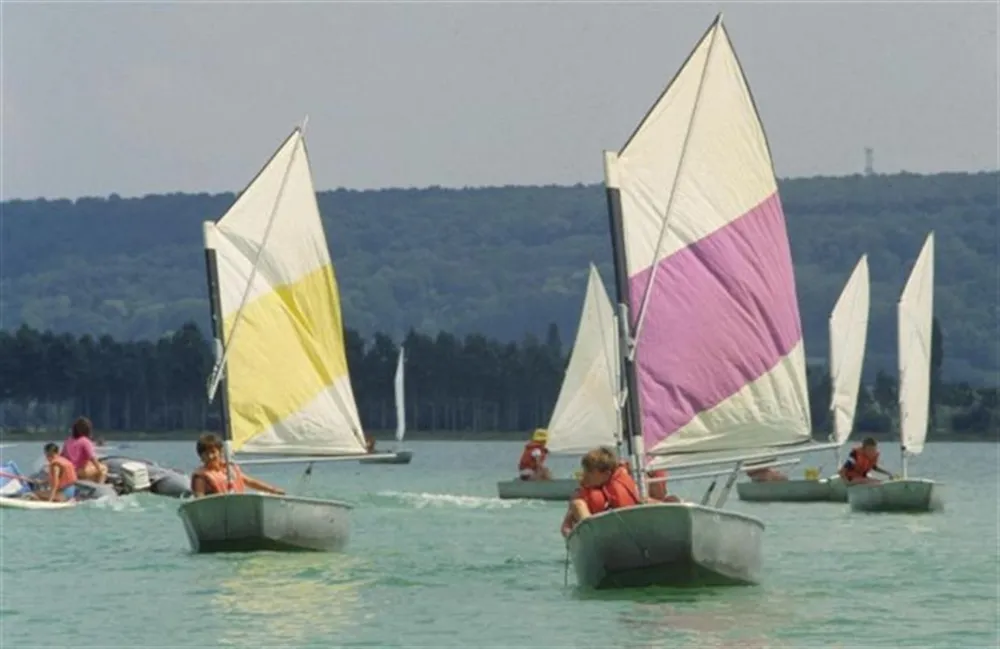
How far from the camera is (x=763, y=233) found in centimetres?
3081

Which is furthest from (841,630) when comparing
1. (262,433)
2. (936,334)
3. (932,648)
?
(936,334)

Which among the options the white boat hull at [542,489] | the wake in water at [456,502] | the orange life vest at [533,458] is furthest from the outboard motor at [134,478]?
the orange life vest at [533,458]

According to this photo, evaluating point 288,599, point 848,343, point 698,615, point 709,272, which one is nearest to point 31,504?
point 288,599

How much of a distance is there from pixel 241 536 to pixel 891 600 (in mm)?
8374

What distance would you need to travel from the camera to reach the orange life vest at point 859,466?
54.5 meters

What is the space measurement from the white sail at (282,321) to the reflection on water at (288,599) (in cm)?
332

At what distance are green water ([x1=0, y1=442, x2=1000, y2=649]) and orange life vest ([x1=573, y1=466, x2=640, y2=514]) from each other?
97cm

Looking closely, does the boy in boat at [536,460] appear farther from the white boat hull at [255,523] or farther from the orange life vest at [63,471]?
the white boat hull at [255,523]

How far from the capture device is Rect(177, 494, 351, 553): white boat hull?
114 ft

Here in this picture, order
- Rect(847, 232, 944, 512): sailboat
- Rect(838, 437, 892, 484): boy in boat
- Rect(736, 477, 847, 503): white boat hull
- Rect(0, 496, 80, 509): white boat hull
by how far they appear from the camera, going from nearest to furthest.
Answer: Rect(0, 496, 80, 509): white boat hull < Rect(838, 437, 892, 484): boy in boat < Rect(847, 232, 944, 512): sailboat < Rect(736, 477, 847, 503): white boat hull

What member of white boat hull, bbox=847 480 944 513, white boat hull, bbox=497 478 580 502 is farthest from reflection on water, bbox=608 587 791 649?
white boat hull, bbox=497 478 580 502

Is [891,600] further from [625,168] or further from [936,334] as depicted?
[936,334]

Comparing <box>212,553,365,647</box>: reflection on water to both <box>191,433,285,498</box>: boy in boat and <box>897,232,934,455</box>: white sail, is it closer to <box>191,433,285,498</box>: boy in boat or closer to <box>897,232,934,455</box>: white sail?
<box>191,433,285,498</box>: boy in boat

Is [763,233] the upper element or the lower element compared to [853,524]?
upper
